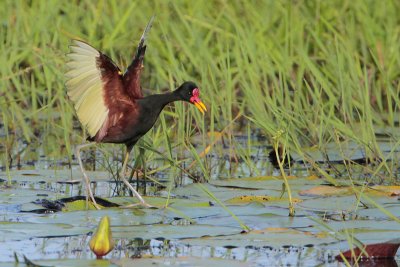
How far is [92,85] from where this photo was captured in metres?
5.75

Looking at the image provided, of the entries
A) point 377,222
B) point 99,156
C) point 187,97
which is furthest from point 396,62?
point 377,222

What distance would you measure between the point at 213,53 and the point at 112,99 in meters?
3.48

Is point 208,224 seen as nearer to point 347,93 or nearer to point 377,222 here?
point 377,222

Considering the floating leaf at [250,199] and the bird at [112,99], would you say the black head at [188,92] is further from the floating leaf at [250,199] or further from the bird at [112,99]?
the floating leaf at [250,199]

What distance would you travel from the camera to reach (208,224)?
16.3ft

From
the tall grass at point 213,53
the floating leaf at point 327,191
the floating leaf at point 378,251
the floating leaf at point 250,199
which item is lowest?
the floating leaf at point 378,251

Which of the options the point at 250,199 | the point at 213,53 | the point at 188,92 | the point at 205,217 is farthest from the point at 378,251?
the point at 213,53

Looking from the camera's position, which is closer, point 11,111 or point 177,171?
point 177,171

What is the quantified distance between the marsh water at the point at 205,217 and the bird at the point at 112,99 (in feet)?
1.17

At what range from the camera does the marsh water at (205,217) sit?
447 cm

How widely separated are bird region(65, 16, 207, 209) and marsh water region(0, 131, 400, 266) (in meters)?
0.36

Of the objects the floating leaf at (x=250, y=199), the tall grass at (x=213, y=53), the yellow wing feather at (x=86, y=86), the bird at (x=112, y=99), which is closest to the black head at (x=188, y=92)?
the bird at (x=112, y=99)

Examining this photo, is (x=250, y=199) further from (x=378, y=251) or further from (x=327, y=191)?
(x=378, y=251)

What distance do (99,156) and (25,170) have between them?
3.39 ft
